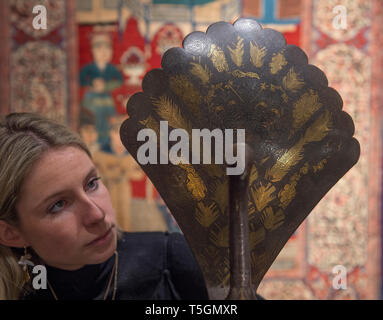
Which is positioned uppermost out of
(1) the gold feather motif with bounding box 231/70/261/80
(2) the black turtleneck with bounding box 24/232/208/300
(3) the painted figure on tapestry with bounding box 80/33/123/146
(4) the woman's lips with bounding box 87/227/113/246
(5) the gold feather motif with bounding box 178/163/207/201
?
(3) the painted figure on tapestry with bounding box 80/33/123/146

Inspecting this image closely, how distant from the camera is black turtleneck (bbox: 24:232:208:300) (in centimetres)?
67

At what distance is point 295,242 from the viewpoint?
118 centimetres

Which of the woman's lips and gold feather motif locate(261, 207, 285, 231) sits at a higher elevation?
gold feather motif locate(261, 207, 285, 231)

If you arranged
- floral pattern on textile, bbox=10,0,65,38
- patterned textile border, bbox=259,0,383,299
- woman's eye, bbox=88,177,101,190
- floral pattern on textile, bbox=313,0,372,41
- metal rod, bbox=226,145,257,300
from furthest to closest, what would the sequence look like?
1. patterned textile border, bbox=259,0,383,299
2. floral pattern on textile, bbox=313,0,372,41
3. floral pattern on textile, bbox=10,0,65,38
4. woman's eye, bbox=88,177,101,190
5. metal rod, bbox=226,145,257,300

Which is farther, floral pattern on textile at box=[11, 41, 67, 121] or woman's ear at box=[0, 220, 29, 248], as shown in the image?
floral pattern on textile at box=[11, 41, 67, 121]

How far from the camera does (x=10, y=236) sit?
615 mm

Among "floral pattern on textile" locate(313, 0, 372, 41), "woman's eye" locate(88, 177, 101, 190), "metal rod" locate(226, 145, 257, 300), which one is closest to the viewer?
"metal rod" locate(226, 145, 257, 300)

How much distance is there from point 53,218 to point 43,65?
2.06 feet

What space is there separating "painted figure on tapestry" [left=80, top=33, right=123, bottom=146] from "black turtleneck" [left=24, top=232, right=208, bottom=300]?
409 millimetres

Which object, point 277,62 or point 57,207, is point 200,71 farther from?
point 57,207

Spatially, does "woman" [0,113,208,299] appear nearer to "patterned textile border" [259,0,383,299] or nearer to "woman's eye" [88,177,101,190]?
"woman's eye" [88,177,101,190]

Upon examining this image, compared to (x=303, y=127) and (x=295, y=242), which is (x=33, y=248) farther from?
(x=295, y=242)

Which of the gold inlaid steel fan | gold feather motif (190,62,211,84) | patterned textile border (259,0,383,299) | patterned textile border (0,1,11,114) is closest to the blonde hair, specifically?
the gold inlaid steel fan
